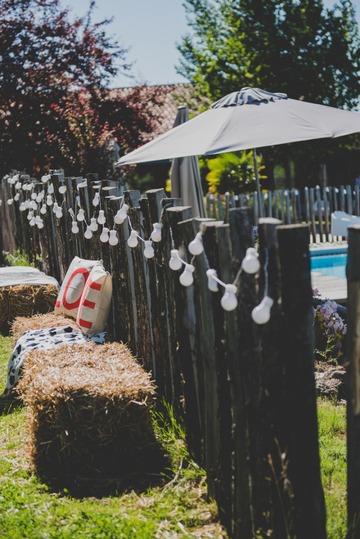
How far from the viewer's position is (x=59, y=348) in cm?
516

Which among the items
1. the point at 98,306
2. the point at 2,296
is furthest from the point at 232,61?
the point at 98,306

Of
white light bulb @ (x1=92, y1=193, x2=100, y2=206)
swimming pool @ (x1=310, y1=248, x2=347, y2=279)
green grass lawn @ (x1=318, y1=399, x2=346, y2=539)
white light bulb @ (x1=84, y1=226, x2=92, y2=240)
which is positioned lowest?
swimming pool @ (x1=310, y1=248, x2=347, y2=279)

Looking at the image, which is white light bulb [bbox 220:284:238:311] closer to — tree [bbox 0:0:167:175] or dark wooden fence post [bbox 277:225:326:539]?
dark wooden fence post [bbox 277:225:326:539]

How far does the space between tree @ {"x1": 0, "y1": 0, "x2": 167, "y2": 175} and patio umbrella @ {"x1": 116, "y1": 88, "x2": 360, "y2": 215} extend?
610cm

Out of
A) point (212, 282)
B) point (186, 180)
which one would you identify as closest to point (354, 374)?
point (212, 282)

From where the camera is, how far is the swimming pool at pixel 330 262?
14.9m

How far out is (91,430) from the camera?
4113mm

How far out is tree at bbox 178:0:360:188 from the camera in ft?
71.8

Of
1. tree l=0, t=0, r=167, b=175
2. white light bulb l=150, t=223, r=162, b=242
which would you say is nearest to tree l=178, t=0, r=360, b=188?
tree l=0, t=0, r=167, b=175

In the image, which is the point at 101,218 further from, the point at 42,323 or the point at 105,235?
the point at 42,323

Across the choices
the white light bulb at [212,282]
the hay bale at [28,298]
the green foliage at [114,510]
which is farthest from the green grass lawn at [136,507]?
the hay bale at [28,298]

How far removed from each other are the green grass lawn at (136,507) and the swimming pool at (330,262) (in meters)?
10.6

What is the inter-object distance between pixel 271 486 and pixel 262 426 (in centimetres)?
24

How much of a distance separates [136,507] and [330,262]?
41.0 ft
